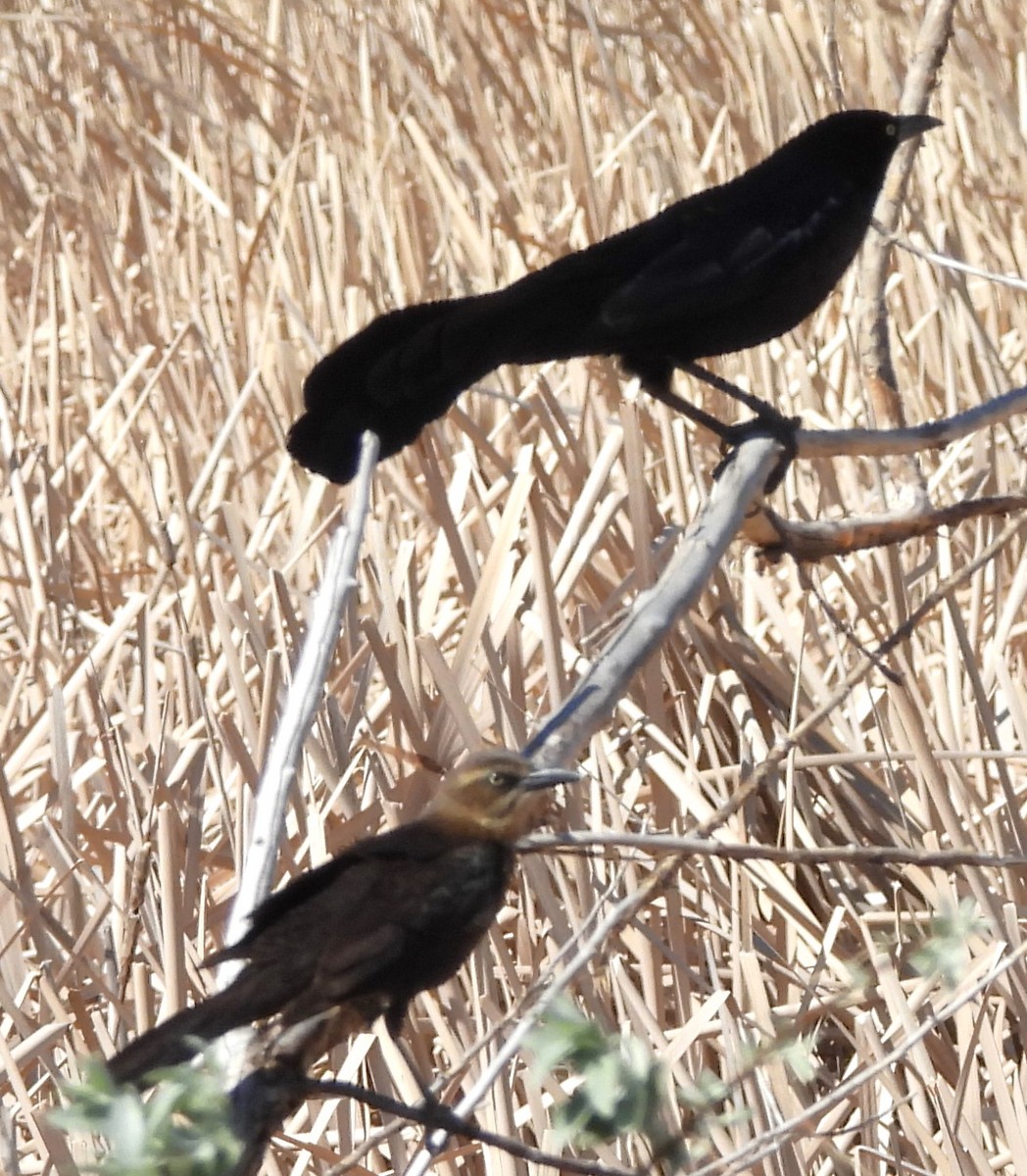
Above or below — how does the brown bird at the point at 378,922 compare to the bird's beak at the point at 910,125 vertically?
below

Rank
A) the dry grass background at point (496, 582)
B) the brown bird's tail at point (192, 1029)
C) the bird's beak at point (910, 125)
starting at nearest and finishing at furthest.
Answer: the brown bird's tail at point (192, 1029), the dry grass background at point (496, 582), the bird's beak at point (910, 125)

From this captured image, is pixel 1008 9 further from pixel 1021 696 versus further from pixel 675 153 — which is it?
pixel 1021 696

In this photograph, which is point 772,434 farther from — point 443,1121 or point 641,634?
point 443,1121

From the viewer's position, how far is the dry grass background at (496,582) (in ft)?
6.17

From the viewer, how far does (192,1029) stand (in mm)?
909

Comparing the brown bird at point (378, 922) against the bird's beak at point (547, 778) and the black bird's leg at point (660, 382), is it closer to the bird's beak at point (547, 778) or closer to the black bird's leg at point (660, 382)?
the bird's beak at point (547, 778)

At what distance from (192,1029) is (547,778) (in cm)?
37

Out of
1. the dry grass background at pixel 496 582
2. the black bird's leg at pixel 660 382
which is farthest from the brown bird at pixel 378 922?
the black bird's leg at pixel 660 382

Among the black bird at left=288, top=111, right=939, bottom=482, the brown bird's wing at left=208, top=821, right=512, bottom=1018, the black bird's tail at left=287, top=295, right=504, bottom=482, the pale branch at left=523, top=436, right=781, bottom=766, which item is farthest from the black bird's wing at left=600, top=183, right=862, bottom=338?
the brown bird's wing at left=208, top=821, right=512, bottom=1018

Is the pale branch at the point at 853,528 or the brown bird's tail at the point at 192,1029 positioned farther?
the pale branch at the point at 853,528

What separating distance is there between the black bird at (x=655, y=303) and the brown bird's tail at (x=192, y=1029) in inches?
26.6

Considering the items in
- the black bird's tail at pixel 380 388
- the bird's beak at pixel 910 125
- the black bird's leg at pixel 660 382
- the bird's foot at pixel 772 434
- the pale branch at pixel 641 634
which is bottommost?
the pale branch at pixel 641 634

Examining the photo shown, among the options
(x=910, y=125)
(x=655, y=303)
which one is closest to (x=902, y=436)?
(x=655, y=303)

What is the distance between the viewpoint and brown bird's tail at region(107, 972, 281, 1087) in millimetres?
862
